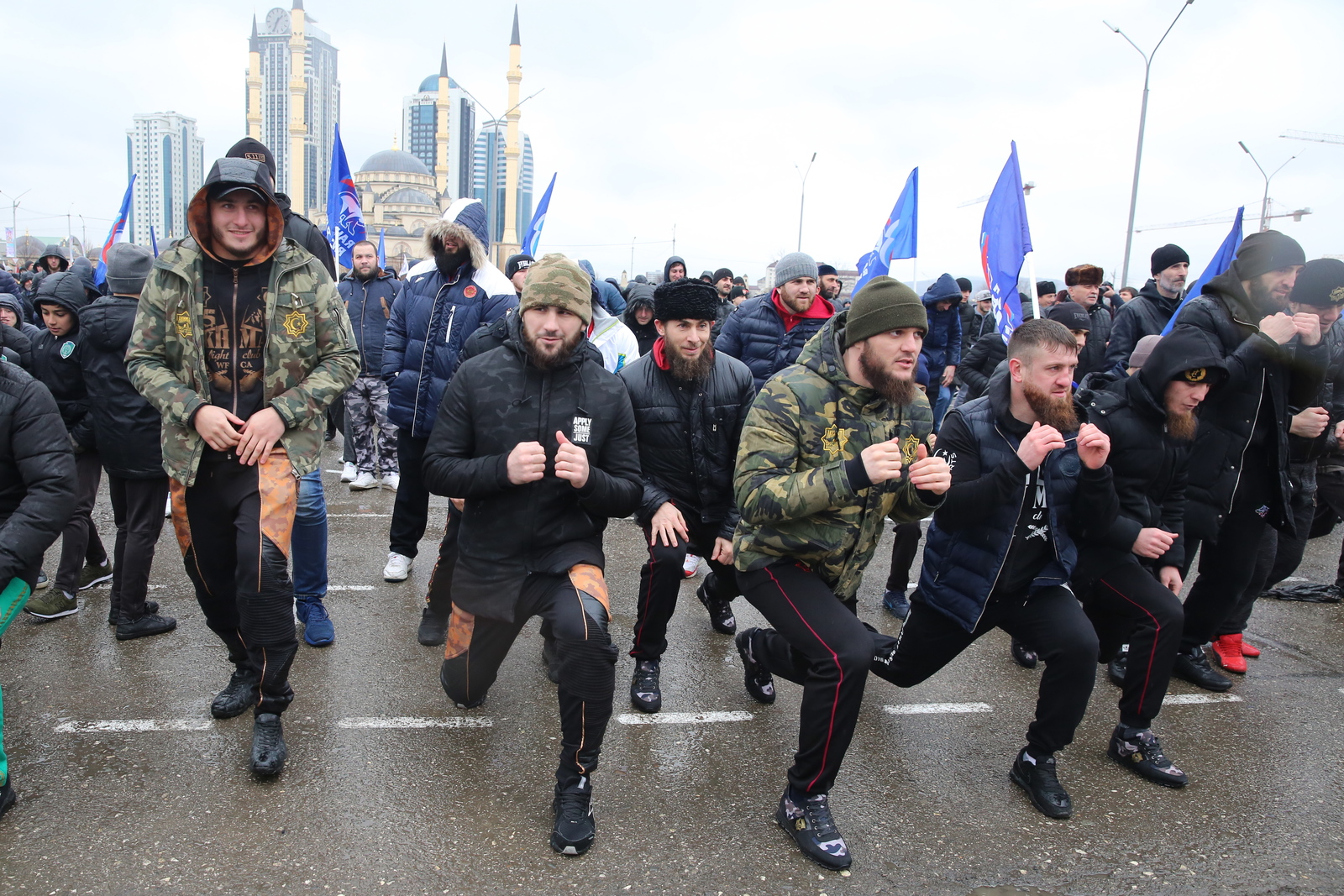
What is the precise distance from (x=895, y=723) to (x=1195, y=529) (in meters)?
1.83

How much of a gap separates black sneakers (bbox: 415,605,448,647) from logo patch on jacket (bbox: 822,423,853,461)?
2.51m

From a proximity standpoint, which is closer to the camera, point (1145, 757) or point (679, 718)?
point (1145, 757)

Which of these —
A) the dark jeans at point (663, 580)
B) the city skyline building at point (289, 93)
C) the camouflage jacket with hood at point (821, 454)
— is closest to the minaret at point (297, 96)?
the city skyline building at point (289, 93)

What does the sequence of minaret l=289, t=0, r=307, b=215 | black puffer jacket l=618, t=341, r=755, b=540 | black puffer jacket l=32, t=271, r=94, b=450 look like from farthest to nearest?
1. minaret l=289, t=0, r=307, b=215
2. black puffer jacket l=32, t=271, r=94, b=450
3. black puffer jacket l=618, t=341, r=755, b=540

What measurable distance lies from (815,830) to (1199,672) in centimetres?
277

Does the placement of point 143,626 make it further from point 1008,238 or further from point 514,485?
point 1008,238

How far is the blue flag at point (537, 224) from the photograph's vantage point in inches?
398

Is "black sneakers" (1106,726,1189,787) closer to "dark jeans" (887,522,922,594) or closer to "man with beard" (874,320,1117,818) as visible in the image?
"man with beard" (874,320,1117,818)

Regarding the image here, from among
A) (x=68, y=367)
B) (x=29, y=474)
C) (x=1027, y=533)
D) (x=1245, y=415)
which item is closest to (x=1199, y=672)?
(x=1245, y=415)

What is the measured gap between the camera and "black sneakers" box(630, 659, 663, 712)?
3.96 m

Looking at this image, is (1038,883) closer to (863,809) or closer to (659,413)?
(863,809)

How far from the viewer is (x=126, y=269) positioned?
14.9 feet

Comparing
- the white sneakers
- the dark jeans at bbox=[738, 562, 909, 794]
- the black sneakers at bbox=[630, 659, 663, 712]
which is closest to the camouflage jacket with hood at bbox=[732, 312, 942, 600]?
the dark jeans at bbox=[738, 562, 909, 794]

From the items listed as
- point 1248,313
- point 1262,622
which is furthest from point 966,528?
point 1262,622
